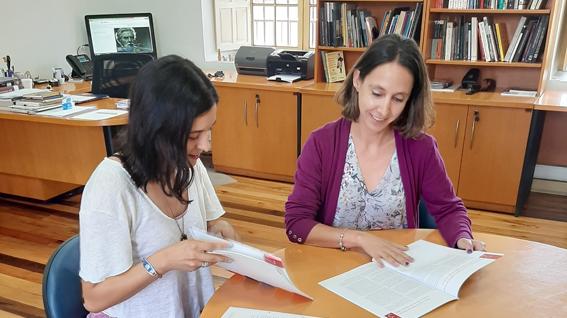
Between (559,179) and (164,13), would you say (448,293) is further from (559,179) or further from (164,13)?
(164,13)

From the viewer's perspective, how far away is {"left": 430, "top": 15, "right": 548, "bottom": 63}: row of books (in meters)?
3.16

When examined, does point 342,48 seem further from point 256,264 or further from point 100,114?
point 256,264

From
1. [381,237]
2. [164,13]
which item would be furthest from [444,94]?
[164,13]

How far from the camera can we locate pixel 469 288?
1.17m

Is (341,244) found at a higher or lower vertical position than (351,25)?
lower

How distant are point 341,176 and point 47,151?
238 cm

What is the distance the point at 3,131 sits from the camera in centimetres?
328

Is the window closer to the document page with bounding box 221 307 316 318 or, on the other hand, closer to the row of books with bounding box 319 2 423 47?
the row of books with bounding box 319 2 423 47

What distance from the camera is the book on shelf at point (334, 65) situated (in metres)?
3.78

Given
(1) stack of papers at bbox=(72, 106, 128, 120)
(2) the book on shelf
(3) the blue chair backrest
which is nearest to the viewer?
(3) the blue chair backrest

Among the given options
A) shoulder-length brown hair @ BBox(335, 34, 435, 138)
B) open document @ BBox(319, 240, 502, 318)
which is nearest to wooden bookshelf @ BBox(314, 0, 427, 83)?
shoulder-length brown hair @ BBox(335, 34, 435, 138)

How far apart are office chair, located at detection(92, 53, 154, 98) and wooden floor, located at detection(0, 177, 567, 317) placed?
0.86 m

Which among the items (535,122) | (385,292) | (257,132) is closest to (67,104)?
(257,132)

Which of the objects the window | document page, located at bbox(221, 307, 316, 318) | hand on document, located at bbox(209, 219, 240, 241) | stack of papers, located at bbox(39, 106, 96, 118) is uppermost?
the window
